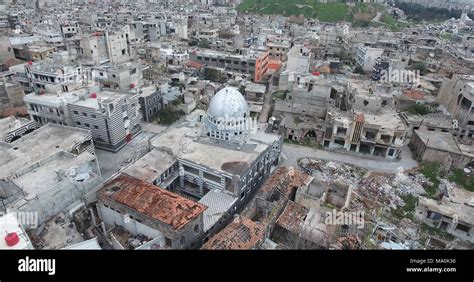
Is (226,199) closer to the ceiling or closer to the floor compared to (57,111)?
closer to the floor

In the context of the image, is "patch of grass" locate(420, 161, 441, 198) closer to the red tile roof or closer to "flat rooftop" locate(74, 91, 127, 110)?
the red tile roof

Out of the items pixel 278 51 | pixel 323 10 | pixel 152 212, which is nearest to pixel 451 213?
pixel 152 212

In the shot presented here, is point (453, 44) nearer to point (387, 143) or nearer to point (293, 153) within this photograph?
point (387, 143)

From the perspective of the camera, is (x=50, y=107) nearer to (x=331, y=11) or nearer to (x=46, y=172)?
(x=46, y=172)

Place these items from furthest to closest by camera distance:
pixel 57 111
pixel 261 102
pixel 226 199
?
pixel 261 102, pixel 57 111, pixel 226 199

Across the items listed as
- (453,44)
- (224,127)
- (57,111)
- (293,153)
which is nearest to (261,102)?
(293,153)

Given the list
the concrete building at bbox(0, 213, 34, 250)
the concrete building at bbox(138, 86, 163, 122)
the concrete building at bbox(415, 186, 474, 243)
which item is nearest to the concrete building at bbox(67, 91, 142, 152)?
the concrete building at bbox(138, 86, 163, 122)
